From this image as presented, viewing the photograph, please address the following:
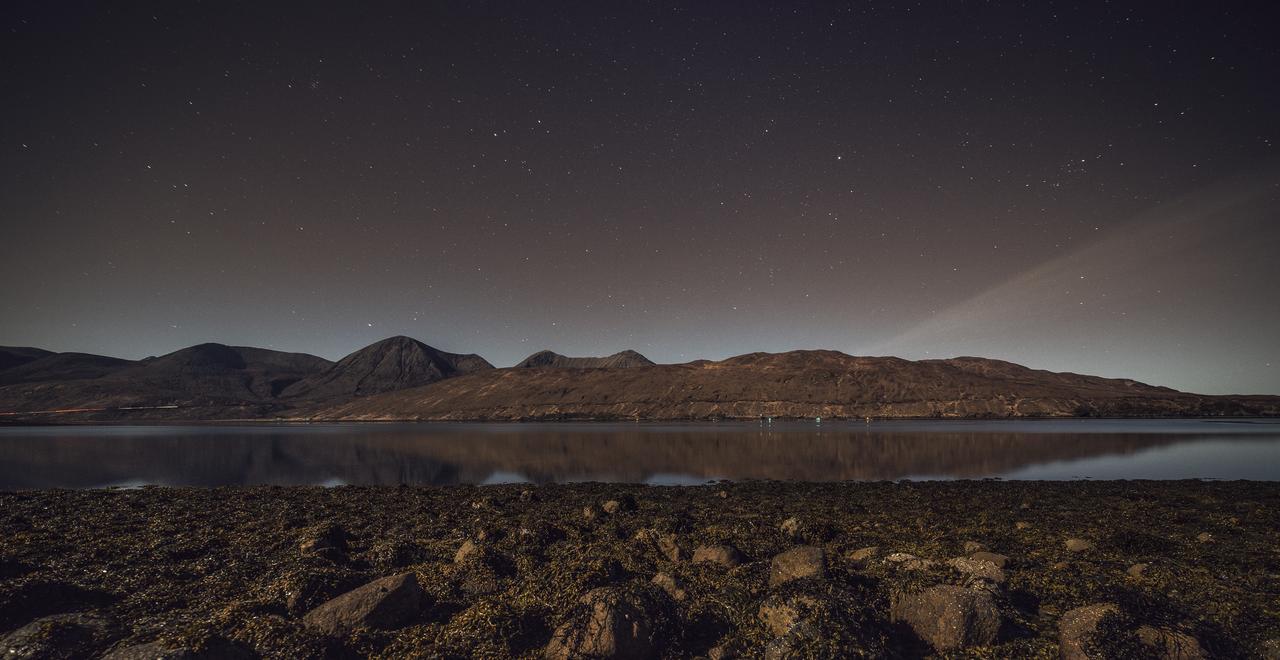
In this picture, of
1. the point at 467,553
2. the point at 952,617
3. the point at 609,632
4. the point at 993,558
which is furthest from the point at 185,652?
the point at 993,558

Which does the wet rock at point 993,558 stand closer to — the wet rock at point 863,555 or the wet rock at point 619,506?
the wet rock at point 863,555

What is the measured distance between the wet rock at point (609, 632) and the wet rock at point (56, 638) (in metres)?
7.70

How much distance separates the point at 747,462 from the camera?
2173 inches

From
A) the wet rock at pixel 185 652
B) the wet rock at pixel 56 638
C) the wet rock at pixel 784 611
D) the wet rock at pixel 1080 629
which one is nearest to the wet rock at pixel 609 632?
the wet rock at pixel 784 611

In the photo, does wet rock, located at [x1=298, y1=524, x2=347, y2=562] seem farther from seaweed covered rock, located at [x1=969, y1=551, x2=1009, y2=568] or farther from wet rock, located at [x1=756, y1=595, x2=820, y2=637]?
seaweed covered rock, located at [x1=969, y1=551, x2=1009, y2=568]

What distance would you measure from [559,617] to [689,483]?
97.1ft

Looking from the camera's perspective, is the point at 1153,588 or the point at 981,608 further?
the point at 1153,588

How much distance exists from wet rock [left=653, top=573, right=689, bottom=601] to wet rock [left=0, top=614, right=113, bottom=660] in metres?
10.2

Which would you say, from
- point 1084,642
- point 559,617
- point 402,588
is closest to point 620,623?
point 559,617

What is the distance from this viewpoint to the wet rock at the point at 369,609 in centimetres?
1064

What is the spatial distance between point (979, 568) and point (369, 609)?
47.0 feet

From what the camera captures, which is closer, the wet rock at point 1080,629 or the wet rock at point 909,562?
the wet rock at point 1080,629

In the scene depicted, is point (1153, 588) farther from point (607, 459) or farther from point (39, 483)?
point (39, 483)

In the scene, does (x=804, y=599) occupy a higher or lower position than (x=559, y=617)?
higher
